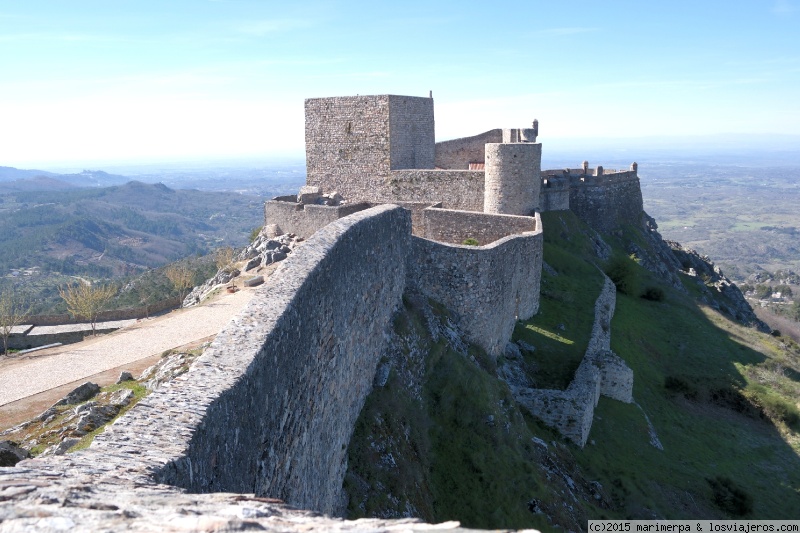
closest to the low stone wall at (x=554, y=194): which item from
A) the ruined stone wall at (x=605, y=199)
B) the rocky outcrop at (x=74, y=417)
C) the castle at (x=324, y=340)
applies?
the ruined stone wall at (x=605, y=199)

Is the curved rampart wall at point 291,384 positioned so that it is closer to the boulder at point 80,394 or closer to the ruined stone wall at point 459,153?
the boulder at point 80,394

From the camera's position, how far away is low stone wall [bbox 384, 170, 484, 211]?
2742 centimetres

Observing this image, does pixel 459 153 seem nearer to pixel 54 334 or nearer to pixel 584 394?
pixel 584 394

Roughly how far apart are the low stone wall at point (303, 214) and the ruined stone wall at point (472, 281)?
8414 millimetres

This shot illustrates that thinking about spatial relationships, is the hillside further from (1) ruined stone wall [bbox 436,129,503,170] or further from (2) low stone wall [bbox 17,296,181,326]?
(2) low stone wall [bbox 17,296,181,326]

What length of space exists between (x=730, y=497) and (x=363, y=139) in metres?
19.9

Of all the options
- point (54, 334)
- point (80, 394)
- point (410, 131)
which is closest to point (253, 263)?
point (54, 334)

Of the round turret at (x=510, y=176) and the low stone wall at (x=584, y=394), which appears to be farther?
the round turret at (x=510, y=176)

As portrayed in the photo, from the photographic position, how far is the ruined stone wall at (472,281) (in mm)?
16750

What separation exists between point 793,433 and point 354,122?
71.2 feet

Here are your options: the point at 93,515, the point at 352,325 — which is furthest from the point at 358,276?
the point at 93,515

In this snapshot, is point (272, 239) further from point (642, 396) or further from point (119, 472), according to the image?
point (119, 472)

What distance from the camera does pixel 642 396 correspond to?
77.0 ft

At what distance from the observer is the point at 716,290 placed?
4372 centimetres
